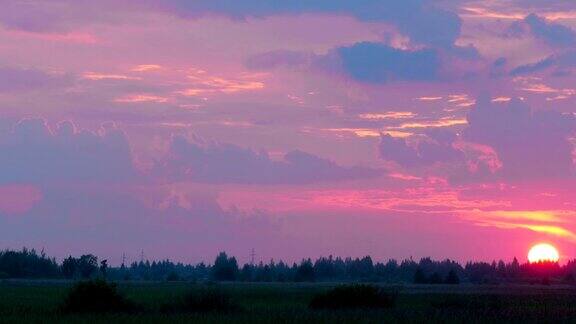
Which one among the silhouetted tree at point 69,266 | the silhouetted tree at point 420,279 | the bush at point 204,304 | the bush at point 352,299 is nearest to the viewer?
the bush at point 204,304

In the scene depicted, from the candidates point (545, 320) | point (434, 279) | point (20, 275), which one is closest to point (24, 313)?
point (545, 320)

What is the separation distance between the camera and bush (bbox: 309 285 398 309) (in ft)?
190

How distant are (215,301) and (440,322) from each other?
15.9 meters

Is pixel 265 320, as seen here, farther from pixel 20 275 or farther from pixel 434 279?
pixel 20 275

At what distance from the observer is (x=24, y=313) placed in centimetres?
4822

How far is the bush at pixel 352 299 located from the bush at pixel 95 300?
11.4m

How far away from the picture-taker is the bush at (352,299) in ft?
190

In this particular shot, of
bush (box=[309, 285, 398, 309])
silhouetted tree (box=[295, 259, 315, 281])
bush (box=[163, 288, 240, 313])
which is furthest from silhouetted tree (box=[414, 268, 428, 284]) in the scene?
bush (box=[163, 288, 240, 313])

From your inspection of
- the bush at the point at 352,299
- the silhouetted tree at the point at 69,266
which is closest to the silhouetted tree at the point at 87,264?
the silhouetted tree at the point at 69,266

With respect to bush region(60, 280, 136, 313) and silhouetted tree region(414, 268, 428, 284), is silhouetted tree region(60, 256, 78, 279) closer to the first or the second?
silhouetted tree region(414, 268, 428, 284)

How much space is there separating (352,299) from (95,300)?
14.8 m

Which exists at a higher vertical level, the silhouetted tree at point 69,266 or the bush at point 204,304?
the silhouetted tree at point 69,266

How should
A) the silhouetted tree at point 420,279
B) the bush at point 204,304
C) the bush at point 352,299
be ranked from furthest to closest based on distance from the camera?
the silhouetted tree at point 420,279 < the bush at point 352,299 < the bush at point 204,304

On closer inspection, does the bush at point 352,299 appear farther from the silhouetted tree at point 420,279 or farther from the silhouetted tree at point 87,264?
the silhouetted tree at point 87,264
